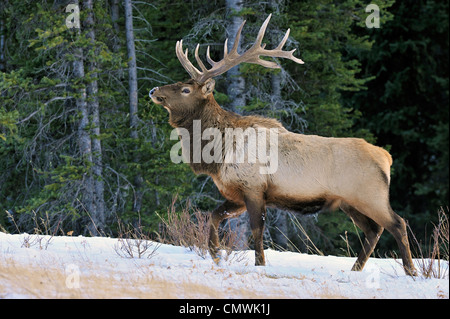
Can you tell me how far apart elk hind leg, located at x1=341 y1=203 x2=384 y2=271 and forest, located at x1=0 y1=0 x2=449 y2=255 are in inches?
106

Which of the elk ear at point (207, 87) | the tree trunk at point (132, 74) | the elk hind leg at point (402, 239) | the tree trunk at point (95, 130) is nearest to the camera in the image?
the elk hind leg at point (402, 239)

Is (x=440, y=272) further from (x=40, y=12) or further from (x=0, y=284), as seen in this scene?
(x=40, y=12)

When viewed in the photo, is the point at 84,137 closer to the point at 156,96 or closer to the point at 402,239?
the point at 156,96

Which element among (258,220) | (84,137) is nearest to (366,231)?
(258,220)

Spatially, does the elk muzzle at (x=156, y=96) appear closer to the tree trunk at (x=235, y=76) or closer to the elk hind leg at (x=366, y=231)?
the elk hind leg at (x=366, y=231)

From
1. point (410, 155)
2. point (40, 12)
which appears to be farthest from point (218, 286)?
point (410, 155)

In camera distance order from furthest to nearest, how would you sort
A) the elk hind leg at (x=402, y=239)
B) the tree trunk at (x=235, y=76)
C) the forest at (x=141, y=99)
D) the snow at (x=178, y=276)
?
the tree trunk at (x=235, y=76) < the forest at (x=141, y=99) < the elk hind leg at (x=402, y=239) < the snow at (x=178, y=276)

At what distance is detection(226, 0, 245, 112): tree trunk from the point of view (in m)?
12.5

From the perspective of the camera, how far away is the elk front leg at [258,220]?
6637 mm

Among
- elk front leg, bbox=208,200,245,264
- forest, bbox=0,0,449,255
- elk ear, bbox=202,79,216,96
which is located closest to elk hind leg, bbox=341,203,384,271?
elk front leg, bbox=208,200,245,264

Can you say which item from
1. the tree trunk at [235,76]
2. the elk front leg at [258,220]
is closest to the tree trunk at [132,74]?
the tree trunk at [235,76]

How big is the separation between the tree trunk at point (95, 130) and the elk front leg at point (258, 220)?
595 cm

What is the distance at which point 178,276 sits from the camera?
554cm

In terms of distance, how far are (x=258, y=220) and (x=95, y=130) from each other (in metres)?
6.66
